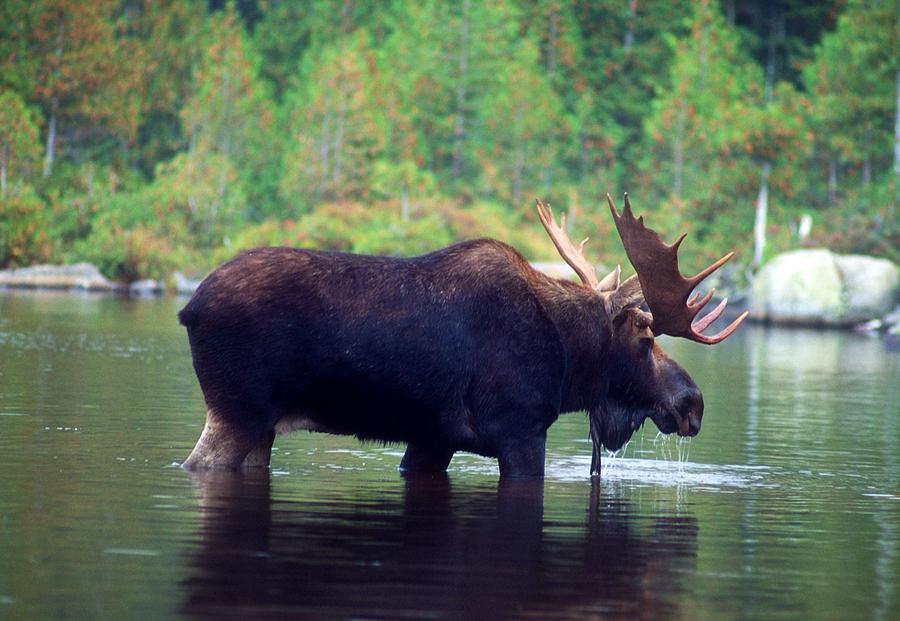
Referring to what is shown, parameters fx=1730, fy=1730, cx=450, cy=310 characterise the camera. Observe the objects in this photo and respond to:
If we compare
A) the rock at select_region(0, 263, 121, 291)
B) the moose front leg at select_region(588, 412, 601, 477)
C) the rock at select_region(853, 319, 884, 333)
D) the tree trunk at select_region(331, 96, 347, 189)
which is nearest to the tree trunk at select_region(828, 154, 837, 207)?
the rock at select_region(853, 319, 884, 333)

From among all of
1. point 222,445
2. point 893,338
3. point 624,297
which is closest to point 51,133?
point 893,338

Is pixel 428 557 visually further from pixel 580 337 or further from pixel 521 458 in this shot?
pixel 580 337

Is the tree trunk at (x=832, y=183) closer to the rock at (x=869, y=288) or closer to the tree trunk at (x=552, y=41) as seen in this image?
the rock at (x=869, y=288)

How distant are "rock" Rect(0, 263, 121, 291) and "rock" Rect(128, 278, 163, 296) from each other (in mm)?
549

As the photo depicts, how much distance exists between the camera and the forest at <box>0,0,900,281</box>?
213 ft

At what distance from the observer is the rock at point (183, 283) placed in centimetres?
5929

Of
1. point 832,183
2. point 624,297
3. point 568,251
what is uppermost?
point 832,183

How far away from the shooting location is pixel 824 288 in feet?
167

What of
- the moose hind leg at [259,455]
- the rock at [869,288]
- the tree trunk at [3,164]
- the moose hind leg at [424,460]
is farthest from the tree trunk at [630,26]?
the moose hind leg at [259,455]

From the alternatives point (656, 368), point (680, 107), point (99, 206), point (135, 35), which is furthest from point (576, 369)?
point (135, 35)

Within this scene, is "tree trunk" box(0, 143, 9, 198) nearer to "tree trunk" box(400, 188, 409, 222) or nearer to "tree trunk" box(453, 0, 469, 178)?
"tree trunk" box(400, 188, 409, 222)

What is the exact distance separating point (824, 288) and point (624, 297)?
38.8m

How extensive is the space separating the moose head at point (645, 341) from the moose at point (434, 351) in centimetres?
1

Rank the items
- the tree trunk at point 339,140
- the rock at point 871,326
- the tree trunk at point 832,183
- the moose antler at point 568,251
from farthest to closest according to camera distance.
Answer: the tree trunk at point 339,140 < the tree trunk at point 832,183 < the rock at point 871,326 < the moose antler at point 568,251
